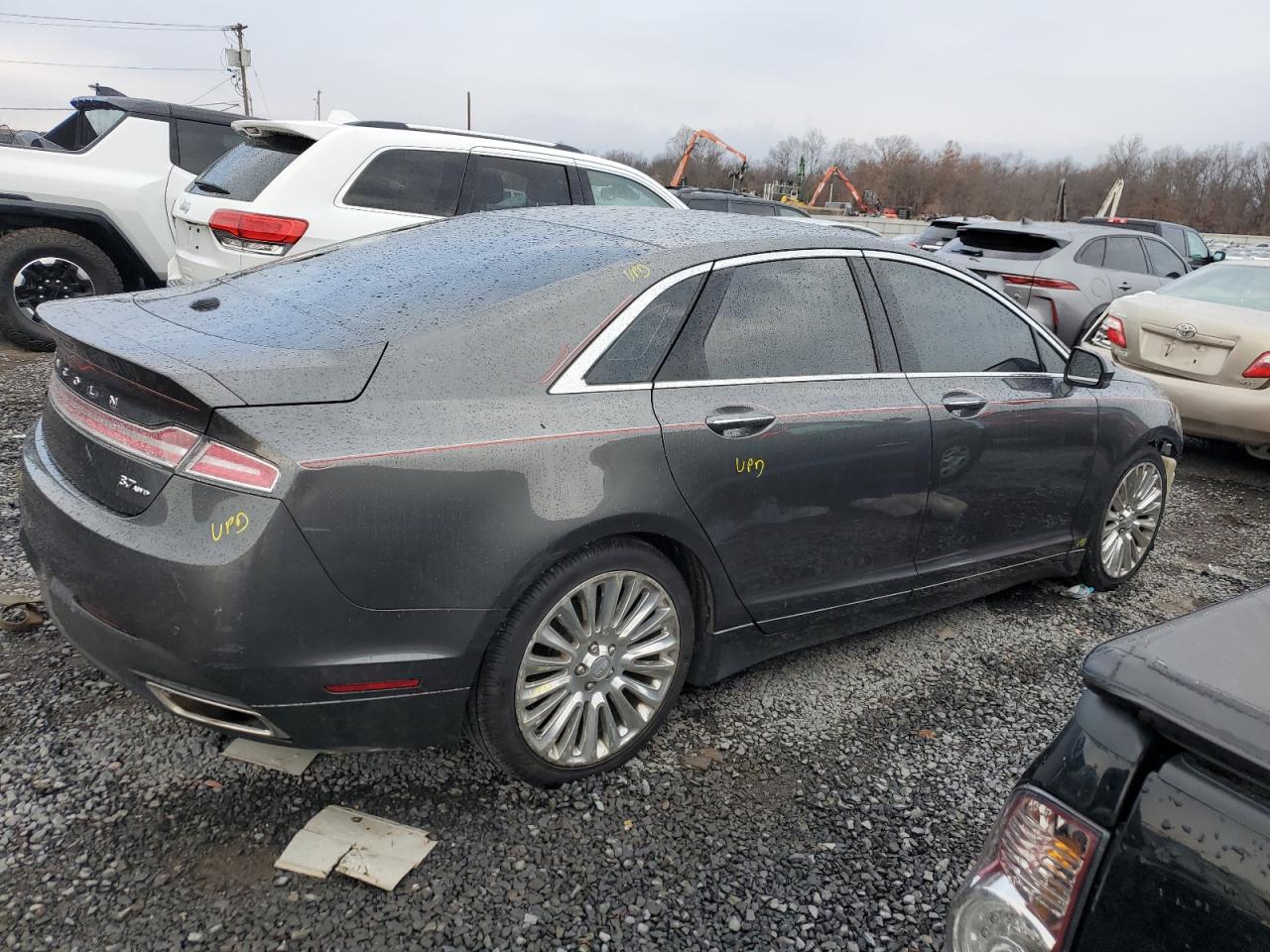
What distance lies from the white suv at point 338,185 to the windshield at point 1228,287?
14.3 ft

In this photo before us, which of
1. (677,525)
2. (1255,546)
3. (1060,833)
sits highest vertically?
(1060,833)

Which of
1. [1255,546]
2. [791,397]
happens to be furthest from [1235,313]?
[791,397]

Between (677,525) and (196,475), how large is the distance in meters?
1.25

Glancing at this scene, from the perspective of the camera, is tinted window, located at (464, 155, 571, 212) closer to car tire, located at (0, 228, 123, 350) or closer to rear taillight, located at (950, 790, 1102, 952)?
car tire, located at (0, 228, 123, 350)

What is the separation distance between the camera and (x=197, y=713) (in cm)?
226

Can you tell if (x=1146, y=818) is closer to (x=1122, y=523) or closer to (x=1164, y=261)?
A: (x=1122, y=523)

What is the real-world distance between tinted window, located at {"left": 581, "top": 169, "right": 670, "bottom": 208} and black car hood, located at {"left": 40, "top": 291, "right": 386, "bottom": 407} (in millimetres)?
4355

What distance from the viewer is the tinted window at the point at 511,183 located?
6.27 metres

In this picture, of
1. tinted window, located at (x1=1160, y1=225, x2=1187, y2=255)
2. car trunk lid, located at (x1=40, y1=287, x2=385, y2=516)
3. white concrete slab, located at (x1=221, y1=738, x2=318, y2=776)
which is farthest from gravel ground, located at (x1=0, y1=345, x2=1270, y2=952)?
tinted window, located at (x1=1160, y1=225, x2=1187, y2=255)

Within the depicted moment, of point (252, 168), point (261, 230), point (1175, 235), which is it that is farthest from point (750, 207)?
point (261, 230)

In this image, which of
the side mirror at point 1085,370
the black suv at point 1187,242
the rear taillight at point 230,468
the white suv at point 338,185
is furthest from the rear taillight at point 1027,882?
the black suv at point 1187,242

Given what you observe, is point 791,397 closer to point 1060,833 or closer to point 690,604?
point 690,604

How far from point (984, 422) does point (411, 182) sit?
13.5 feet

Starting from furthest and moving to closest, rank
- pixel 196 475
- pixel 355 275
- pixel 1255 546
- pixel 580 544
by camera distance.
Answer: pixel 1255 546 → pixel 355 275 → pixel 580 544 → pixel 196 475
